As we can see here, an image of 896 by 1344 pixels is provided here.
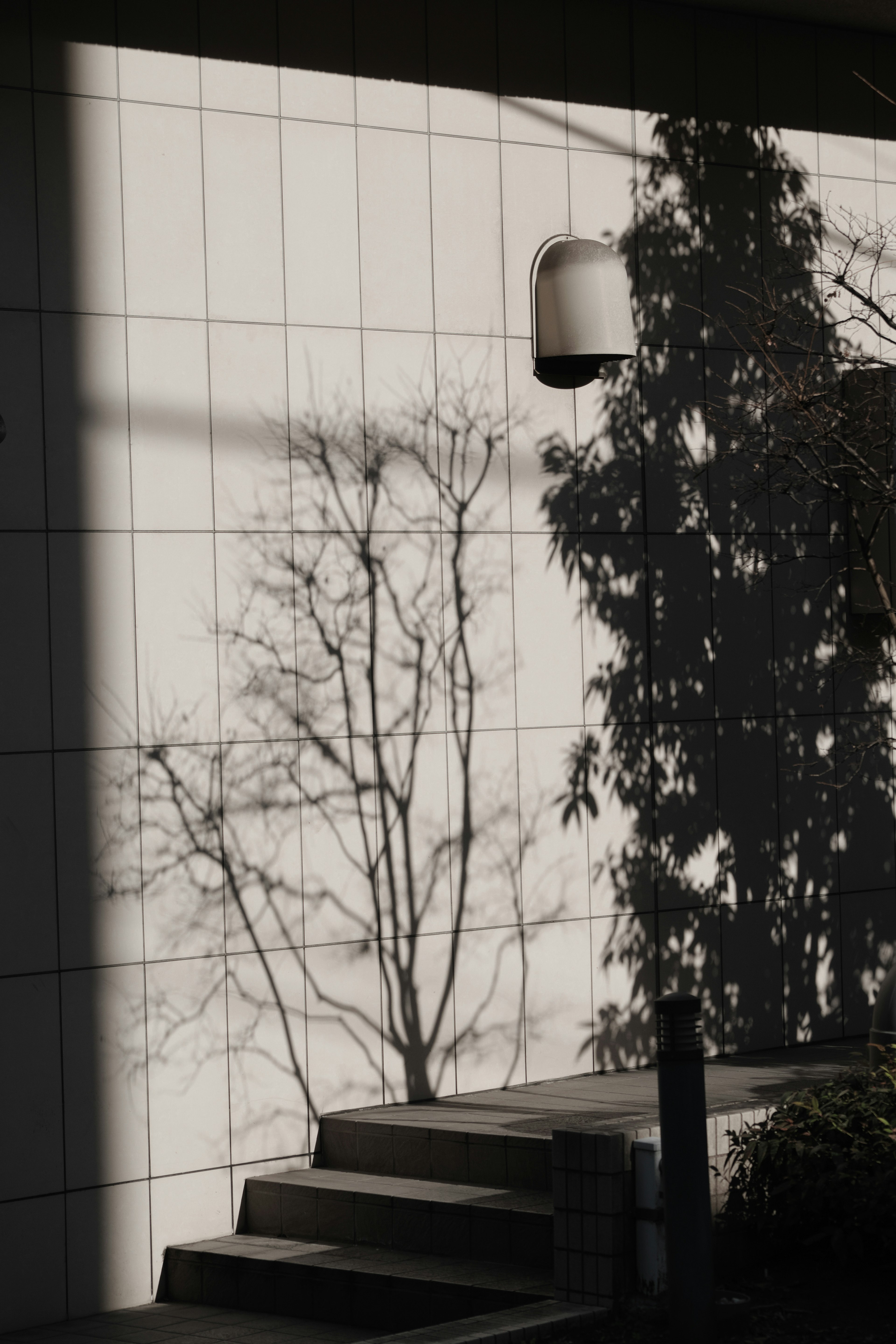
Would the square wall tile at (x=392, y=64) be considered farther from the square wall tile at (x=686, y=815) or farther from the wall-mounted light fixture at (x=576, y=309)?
the square wall tile at (x=686, y=815)

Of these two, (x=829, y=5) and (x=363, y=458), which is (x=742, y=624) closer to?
(x=363, y=458)

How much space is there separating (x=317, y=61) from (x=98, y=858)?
4353mm

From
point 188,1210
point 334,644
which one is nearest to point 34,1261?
point 188,1210

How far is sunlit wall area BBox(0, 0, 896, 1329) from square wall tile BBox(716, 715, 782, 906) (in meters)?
0.03

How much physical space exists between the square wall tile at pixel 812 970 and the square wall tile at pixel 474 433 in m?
3.18

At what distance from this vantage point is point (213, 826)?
849 centimetres

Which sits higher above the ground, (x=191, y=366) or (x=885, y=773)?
(x=191, y=366)

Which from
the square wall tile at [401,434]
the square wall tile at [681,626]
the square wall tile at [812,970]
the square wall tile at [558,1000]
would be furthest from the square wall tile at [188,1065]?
the square wall tile at [812,970]

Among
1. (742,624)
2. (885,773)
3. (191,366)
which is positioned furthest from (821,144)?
(191,366)

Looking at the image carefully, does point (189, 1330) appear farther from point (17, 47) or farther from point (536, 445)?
point (17, 47)

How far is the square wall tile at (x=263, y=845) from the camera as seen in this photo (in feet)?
28.0

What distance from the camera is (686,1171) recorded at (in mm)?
6059

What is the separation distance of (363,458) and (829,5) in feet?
14.6

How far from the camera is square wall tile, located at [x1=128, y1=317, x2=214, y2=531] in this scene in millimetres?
8367
